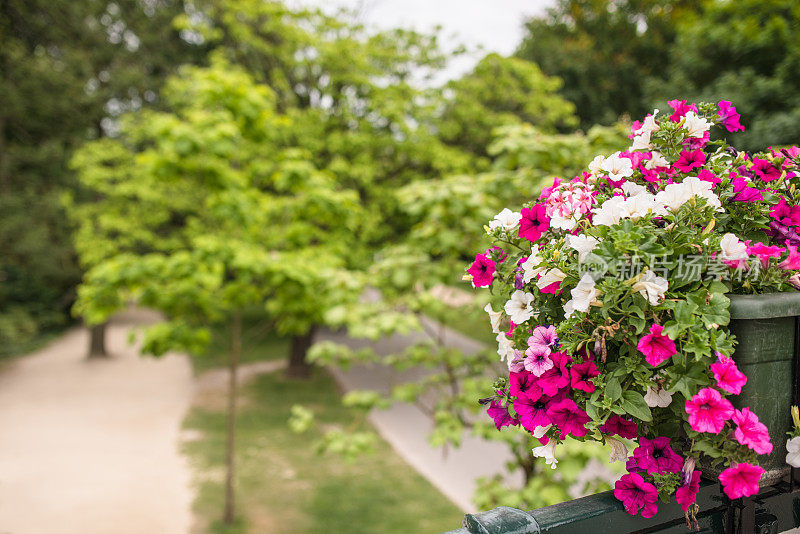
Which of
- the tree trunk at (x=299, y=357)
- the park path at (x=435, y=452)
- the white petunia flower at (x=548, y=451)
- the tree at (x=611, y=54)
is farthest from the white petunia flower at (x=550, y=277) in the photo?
the tree at (x=611, y=54)

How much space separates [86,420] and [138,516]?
386 centimetres

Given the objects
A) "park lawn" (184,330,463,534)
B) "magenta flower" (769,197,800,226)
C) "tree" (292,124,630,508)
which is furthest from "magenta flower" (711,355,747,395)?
"park lawn" (184,330,463,534)

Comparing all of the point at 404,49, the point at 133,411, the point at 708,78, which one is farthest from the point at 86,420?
the point at 708,78

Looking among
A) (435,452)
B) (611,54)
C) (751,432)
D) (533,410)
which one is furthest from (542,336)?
(611,54)

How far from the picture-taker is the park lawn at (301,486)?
235 inches

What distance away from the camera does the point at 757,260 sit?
110cm

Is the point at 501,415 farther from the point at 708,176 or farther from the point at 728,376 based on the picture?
the point at 708,176

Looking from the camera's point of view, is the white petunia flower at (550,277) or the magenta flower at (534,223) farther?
the magenta flower at (534,223)

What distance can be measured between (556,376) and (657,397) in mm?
183

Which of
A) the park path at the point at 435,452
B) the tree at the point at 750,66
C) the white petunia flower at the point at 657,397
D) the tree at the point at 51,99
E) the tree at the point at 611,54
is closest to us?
the white petunia flower at the point at 657,397

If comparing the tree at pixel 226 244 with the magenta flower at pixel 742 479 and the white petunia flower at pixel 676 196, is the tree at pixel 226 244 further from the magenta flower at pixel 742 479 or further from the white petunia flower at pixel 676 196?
the magenta flower at pixel 742 479

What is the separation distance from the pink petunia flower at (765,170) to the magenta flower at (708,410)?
0.61 meters

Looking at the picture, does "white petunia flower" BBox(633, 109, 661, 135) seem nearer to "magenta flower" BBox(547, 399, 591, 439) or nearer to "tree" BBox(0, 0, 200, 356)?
"magenta flower" BBox(547, 399, 591, 439)

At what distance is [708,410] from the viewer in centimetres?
96
